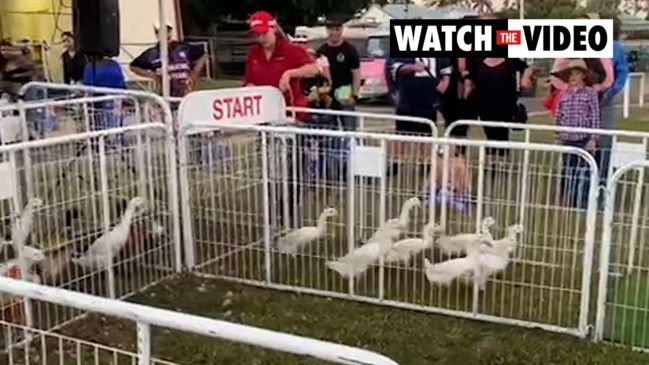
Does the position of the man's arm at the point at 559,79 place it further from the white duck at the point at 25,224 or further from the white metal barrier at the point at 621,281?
the white duck at the point at 25,224

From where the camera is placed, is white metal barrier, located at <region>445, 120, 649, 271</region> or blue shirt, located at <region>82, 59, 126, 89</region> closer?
white metal barrier, located at <region>445, 120, 649, 271</region>

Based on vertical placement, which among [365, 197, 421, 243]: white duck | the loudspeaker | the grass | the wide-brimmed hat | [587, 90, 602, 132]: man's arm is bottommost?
the grass

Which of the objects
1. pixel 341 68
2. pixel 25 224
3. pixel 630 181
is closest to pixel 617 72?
pixel 341 68

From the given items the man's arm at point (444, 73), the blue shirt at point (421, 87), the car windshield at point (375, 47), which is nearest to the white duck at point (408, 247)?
the man's arm at point (444, 73)

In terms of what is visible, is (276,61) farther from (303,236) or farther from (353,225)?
(353,225)

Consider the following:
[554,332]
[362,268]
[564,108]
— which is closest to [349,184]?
[362,268]

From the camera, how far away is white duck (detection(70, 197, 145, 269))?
14.5ft

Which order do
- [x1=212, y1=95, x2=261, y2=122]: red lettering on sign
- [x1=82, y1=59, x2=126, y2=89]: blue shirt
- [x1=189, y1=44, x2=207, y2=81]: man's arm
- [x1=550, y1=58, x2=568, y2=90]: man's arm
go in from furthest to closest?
[x1=189, y1=44, x2=207, y2=81]: man's arm < [x1=82, y1=59, x2=126, y2=89]: blue shirt < [x1=550, y1=58, x2=568, y2=90]: man's arm < [x1=212, y1=95, x2=261, y2=122]: red lettering on sign

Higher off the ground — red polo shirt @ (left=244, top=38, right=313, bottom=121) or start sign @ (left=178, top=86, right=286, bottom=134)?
red polo shirt @ (left=244, top=38, right=313, bottom=121)

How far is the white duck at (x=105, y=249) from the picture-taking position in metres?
4.43

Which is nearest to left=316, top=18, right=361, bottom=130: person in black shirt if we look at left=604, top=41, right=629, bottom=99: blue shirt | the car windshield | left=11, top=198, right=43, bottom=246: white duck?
left=604, top=41, right=629, bottom=99: blue shirt

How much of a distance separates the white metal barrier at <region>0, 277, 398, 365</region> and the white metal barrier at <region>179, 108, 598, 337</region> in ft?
8.38

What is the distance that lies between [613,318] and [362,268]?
1290 millimetres

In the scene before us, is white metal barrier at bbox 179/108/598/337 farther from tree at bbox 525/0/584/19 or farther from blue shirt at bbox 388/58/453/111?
tree at bbox 525/0/584/19
